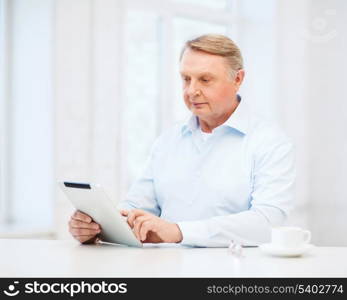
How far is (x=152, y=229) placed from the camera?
1.81 metres

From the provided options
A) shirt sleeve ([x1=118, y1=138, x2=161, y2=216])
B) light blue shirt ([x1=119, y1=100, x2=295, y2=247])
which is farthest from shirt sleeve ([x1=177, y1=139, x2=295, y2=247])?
shirt sleeve ([x1=118, y1=138, x2=161, y2=216])

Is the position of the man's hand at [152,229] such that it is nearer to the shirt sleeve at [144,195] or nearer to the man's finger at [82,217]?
the man's finger at [82,217]

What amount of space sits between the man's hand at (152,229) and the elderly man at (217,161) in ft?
0.64

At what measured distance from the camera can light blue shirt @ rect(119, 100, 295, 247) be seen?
198 cm

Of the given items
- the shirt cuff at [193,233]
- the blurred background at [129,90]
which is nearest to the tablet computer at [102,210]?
the shirt cuff at [193,233]

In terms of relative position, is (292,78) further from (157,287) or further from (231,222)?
(157,287)

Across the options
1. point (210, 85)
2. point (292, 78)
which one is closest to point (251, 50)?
point (292, 78)

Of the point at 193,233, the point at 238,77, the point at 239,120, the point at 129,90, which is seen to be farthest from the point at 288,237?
the point at 129,90

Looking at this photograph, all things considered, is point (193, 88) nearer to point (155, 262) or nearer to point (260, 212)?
point (260, 212)

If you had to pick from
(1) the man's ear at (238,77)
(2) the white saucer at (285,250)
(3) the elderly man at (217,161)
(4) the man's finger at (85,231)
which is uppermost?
(1) the man's ear at (238,77)

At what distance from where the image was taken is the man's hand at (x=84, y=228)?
188 cm

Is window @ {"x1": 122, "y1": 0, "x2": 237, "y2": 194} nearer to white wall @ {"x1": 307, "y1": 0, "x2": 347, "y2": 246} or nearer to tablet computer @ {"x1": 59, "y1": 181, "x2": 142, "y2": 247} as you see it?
white wall @ {"x1": 307, "y1": 0, "x2": 347, "y2": 246}

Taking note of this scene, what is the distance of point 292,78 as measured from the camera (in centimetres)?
512

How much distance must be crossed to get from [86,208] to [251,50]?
365 centimetres
